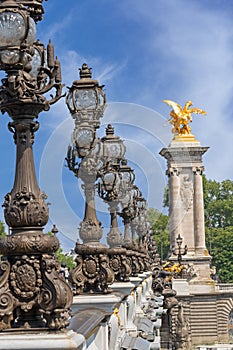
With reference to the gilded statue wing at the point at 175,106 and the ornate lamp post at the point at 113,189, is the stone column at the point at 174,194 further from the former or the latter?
the ornate lamp post at the point at 113,189

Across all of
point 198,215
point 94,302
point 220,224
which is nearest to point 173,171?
point 198,215

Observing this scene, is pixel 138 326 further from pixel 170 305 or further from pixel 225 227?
pixel 225 227

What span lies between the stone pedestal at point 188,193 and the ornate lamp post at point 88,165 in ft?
179

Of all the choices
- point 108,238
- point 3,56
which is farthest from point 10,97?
point 108,238

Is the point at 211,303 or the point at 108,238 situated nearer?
the point at 108,238

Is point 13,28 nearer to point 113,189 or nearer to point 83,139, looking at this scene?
point 83,139

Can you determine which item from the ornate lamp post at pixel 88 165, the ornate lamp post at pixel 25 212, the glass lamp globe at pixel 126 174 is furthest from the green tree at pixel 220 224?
the ornate lamp post at pixel 25 212

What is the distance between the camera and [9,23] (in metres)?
5.61

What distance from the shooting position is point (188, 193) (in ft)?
215

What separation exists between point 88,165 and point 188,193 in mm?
56041

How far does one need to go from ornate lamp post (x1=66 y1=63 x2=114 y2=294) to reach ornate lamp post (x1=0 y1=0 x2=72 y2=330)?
365 cm

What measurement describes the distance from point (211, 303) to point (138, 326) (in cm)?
4820

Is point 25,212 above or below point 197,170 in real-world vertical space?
below

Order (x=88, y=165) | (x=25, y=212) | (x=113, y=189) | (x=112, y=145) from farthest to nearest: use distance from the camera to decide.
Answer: (x=112, y=145), (x=113, y=189), (x=88, y=165), (x=25, y=212)
